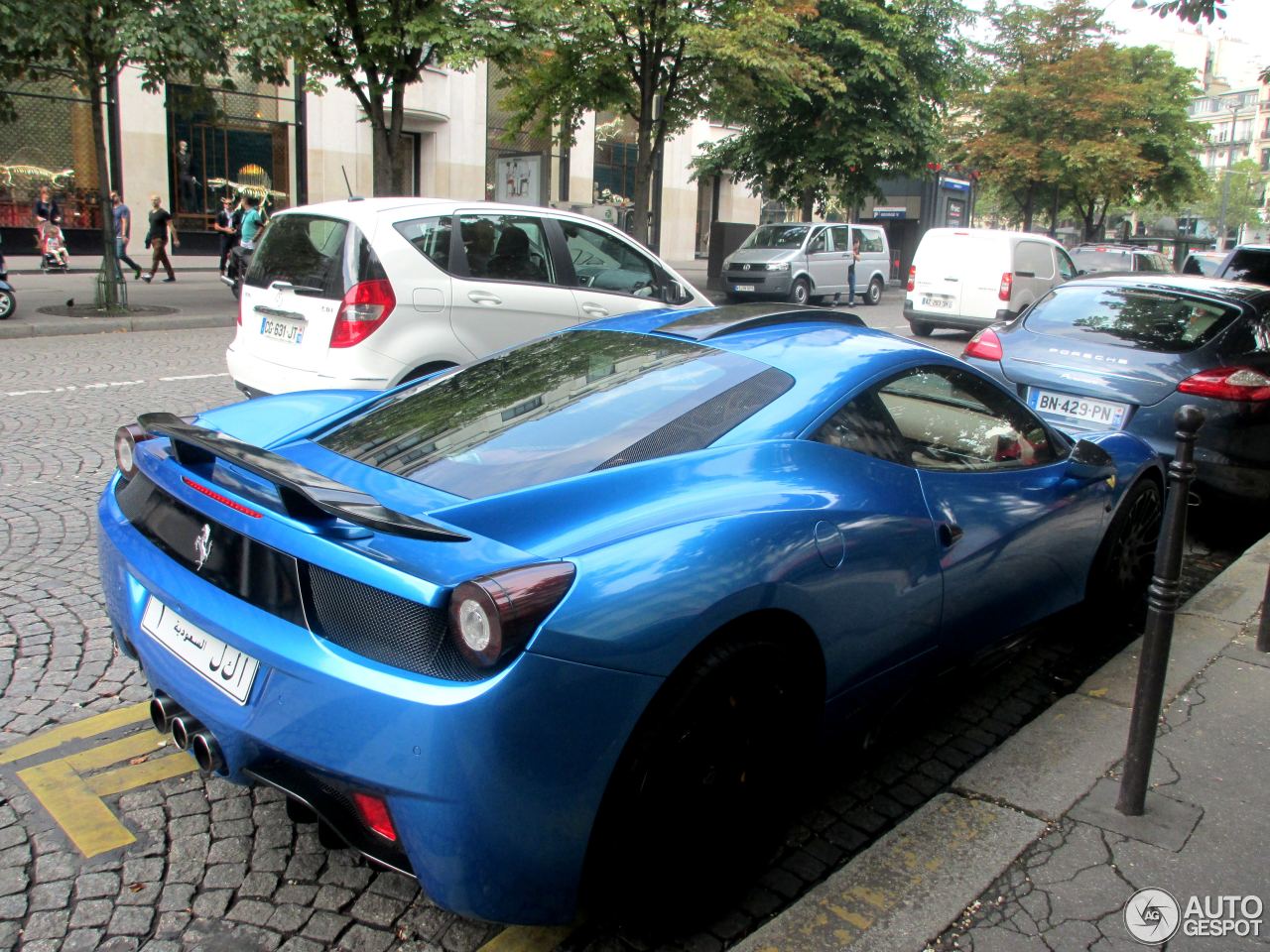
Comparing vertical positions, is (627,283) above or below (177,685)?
above

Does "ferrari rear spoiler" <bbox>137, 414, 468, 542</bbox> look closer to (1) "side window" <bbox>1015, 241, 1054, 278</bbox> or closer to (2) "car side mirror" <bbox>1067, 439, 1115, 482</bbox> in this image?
(2) "car side mirror" <bbox>1067, 439, 1115, 482</bbox>

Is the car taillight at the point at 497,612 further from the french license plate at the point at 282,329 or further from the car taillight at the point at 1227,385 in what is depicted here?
the french license plate at the point at 282,329

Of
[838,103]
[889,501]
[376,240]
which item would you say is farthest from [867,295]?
[889,501]

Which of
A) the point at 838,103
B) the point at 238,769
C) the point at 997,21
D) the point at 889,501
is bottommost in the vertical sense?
the point at 238,769

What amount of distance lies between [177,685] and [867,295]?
2478cm

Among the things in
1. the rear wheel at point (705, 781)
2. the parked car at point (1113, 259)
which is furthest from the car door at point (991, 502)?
the parked car at point (1113, 259)

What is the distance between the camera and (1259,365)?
638cm

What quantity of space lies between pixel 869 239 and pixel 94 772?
80.4 ft

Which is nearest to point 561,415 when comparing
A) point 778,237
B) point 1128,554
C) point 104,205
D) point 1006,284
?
point 1128,554

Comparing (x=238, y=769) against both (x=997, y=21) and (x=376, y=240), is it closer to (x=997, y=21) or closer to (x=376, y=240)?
(x=376, y=240)

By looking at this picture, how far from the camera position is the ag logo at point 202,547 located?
2.63 meters

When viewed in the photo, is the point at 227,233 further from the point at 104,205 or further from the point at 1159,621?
the point at 1159,621

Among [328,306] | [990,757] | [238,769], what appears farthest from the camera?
[328,306]

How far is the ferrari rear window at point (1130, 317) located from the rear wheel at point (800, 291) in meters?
15.5
